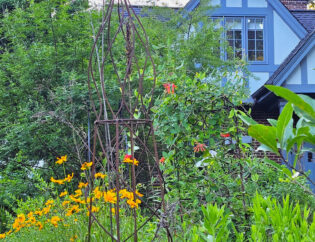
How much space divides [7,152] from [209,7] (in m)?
4.99

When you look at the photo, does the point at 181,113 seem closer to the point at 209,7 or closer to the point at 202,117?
the point at 202,117

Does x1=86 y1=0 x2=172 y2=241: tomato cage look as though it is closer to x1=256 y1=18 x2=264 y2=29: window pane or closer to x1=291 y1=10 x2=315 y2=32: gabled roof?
x1=256 y1=18 x2=264 y2=29: window pane

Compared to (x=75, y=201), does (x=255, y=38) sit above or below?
above

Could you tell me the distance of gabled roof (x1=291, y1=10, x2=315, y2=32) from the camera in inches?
448

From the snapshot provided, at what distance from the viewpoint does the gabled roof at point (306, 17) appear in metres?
11.4

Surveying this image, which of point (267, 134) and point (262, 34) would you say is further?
point (262, 34)

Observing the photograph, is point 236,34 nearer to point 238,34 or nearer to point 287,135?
point 238,34

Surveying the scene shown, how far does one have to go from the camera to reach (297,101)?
2.95 feet

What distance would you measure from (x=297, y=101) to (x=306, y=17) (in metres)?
11.9

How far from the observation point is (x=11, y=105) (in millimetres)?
7047

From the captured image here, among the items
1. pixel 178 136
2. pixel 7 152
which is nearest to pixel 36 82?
pixel 7 152

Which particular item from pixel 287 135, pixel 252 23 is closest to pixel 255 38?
pixel 252 23

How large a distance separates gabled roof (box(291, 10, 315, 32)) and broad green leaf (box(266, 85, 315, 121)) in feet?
35.9

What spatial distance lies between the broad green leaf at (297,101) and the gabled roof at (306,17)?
10.9 metres
